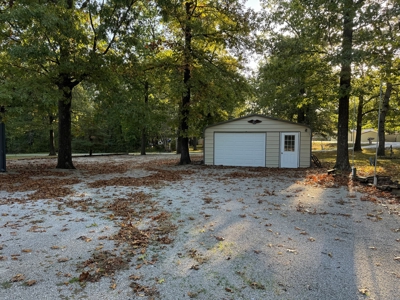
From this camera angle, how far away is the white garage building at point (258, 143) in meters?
13.5

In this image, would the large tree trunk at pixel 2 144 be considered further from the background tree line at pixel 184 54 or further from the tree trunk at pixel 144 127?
the tree trunk at pixel 144 127

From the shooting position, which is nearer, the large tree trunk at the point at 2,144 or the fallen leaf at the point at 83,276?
the fallen leaf at the point at 83,276

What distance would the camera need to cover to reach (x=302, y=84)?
12289 mm

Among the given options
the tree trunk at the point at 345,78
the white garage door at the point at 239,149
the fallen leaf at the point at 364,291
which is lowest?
the fallen leaf at the point at 364,291

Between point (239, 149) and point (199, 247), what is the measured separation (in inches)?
432

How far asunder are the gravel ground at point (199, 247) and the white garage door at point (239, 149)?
7252 mm

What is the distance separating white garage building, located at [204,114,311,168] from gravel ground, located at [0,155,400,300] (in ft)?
22.5

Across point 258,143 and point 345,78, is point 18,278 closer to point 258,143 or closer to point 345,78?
point 345,78

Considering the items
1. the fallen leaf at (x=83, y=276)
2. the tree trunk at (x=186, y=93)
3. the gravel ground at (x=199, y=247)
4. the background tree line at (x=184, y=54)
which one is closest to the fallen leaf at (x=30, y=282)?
the gravel ground at (x=199, y=247)

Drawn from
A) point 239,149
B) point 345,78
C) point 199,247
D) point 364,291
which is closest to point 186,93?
point 239,149

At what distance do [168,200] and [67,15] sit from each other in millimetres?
8107

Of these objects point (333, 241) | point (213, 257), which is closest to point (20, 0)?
point (213, 257)

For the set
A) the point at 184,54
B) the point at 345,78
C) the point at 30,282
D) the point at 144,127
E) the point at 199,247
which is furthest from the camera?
the point at 144,127

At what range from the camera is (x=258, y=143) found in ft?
45.9
